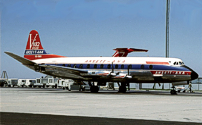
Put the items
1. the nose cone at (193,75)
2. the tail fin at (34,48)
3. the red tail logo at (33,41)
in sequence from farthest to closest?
the red tail logo at (33,41)
the tail fin at (34,48)
the nose cone at (193,75)

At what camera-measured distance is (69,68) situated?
38875 mm

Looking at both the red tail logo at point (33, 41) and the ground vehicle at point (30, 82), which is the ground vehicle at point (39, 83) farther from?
the red tail logo at point (33, 41)

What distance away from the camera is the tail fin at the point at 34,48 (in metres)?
45.4

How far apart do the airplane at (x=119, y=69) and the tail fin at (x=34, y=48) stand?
10.5ft

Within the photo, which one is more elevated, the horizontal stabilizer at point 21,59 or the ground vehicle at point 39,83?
the horizontal stabilizer at point 21,59

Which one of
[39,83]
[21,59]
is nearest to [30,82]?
[39,83]

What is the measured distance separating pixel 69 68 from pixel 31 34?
37.8 feet

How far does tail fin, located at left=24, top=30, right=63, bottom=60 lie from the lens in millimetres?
45431

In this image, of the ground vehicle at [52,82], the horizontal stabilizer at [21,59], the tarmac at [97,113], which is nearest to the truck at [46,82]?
the ground vehicle at [52,82]

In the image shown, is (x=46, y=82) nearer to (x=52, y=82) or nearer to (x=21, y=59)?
(x=52, y=82)

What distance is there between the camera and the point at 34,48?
4622 centimetres

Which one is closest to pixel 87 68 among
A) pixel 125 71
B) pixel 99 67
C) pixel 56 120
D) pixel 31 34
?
pixel 99 67

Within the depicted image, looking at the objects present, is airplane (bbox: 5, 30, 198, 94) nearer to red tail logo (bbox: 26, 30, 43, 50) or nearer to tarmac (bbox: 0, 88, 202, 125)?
red tail logo (bbox: 26, 30, 43, 50)

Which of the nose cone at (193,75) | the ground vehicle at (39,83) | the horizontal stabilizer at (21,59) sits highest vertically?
the horizontal stabilizer at (21,59)
